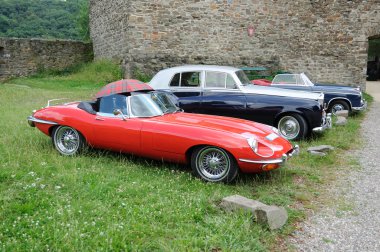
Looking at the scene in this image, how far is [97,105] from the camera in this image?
5836 mm

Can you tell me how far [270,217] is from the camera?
140 inches

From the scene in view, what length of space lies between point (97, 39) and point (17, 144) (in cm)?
1347

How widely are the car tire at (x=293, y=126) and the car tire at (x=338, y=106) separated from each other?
12.8ft

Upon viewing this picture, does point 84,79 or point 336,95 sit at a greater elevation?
point 84,79

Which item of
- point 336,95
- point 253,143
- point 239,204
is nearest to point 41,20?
point 336,95

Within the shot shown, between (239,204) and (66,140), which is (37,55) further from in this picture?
(239,204)

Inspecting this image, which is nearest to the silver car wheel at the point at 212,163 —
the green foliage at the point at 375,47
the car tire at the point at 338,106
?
the car tire at the point at 338,106

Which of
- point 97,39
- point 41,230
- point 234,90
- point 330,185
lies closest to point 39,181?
point 41,230

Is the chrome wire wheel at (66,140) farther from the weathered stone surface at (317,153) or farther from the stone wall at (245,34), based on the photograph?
the stone wall at (245,34)

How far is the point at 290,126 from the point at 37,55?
15.7m

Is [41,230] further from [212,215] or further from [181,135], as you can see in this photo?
[181,135]

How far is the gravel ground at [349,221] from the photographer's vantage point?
3.41m

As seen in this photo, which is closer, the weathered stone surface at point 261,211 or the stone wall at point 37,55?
the weathered stone surface at point 261,211

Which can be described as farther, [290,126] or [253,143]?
[290,126]
